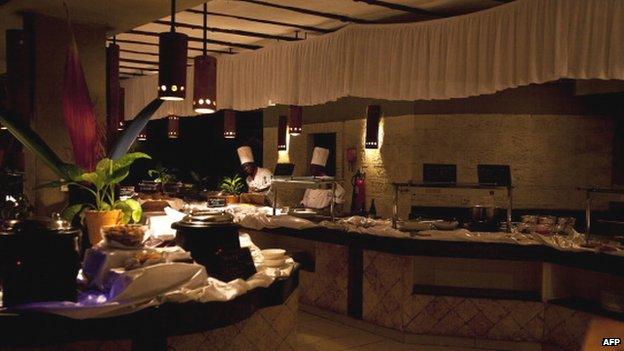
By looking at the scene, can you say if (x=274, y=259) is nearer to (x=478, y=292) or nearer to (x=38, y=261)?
(x=38, y=261)

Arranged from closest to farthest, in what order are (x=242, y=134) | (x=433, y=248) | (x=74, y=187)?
(x=74, y=187), (x=433, y=248), (x=242, y=134)

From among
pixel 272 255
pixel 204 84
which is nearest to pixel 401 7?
pixel 204 84

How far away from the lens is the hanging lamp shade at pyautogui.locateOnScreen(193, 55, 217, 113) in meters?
4.95

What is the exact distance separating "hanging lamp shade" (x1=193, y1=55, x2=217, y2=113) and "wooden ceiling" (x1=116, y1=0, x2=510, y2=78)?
1517 mm

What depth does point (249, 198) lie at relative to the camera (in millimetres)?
7793

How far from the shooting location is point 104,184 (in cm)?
310

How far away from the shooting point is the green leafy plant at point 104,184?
3.06 meters

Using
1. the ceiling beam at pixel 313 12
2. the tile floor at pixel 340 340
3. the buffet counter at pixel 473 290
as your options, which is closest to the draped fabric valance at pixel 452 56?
the ceiling beam at pixel 313 12

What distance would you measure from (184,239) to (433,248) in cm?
259

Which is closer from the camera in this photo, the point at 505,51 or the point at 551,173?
the point at 505,51

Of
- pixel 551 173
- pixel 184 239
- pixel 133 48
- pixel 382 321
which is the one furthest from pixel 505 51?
pixel 133 48

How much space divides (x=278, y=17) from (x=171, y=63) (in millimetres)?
3795

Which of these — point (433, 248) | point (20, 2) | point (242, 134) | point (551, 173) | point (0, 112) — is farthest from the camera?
point (242, 134)

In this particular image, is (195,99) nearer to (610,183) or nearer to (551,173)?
(551,173)
